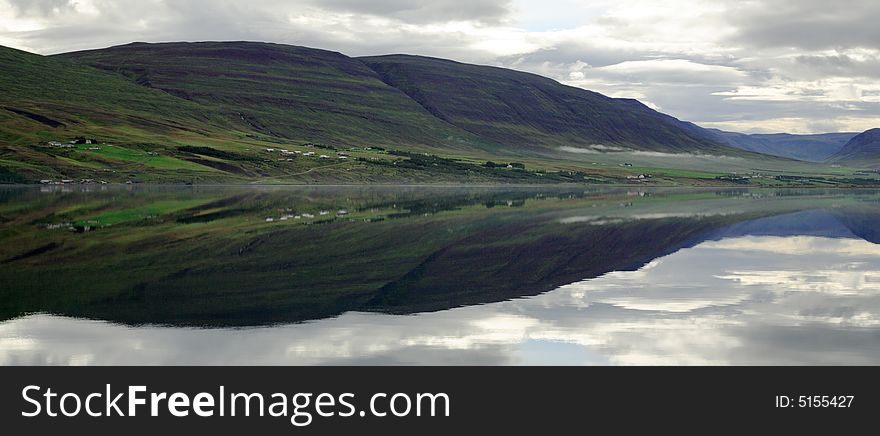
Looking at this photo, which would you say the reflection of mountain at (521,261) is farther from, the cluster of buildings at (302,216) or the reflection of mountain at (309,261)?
the cluster of buildings at (302,216)

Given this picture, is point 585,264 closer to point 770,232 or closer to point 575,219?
point 770,232

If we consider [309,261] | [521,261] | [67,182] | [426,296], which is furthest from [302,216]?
[67,182]

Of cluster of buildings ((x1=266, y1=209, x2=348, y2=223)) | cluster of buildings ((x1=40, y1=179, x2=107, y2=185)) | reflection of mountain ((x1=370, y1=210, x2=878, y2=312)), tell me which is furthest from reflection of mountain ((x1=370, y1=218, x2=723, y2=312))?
cluster of buildings ((x1=40, y1=179, x2=107, y2=185))

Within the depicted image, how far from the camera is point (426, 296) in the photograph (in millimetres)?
32969

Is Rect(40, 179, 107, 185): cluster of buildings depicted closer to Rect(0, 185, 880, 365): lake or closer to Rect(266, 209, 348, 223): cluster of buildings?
Rect(266, 209, 348, 223): cluster of buildings

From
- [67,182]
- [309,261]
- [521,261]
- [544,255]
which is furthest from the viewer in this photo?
[67,182]

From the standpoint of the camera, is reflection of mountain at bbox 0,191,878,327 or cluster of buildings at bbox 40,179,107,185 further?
cluster of buildings at bbox 40,179,107,185

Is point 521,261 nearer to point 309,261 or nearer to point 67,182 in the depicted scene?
point 309,261

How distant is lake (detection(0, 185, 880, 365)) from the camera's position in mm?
23016

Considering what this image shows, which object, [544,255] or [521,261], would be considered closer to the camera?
[521,261]

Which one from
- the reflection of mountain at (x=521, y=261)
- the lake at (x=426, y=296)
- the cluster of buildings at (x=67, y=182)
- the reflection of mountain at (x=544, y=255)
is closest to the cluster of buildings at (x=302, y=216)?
the lake at (x=426, y=296)

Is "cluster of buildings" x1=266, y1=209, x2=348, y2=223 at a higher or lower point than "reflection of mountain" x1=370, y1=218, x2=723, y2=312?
higher
